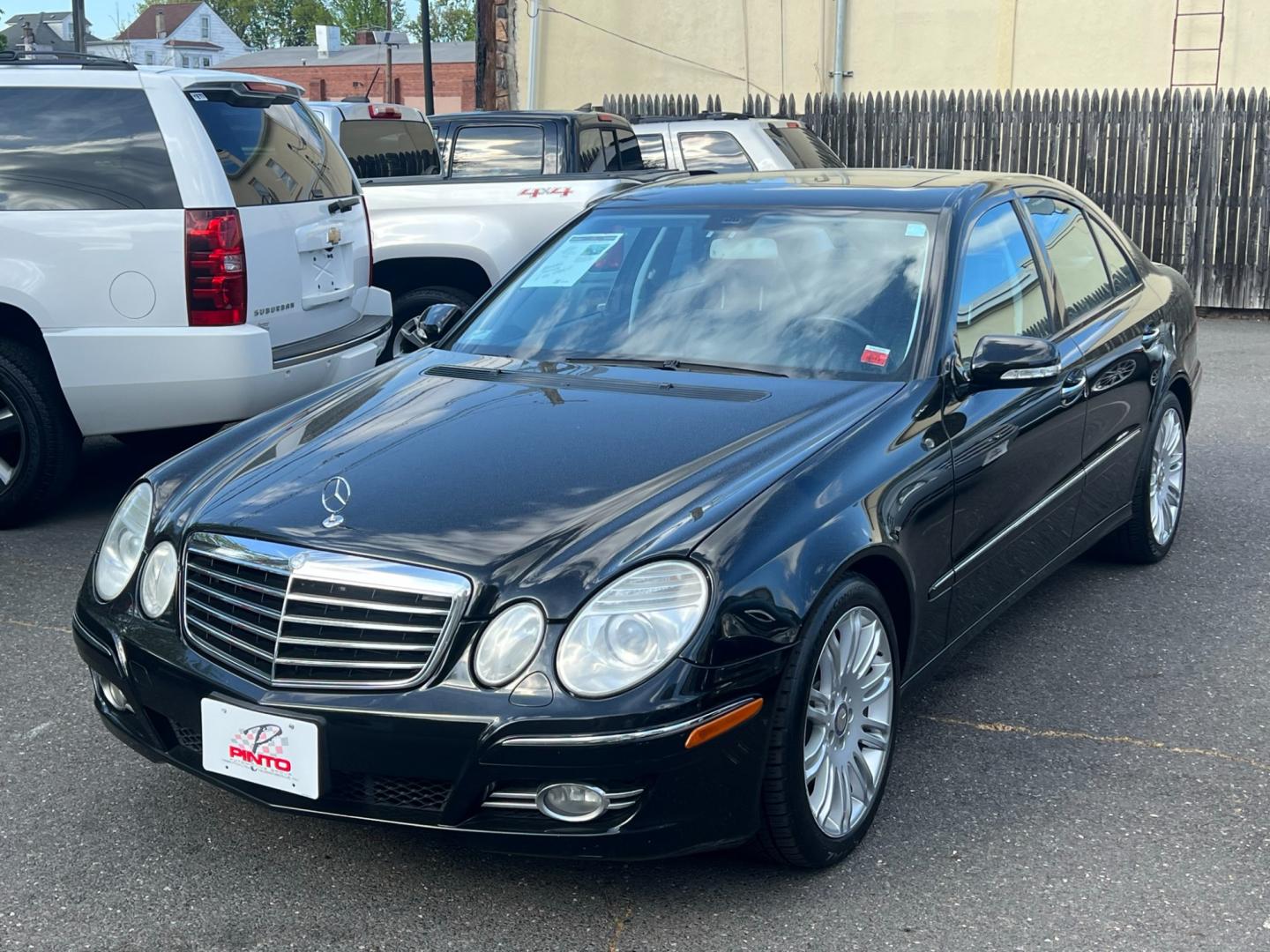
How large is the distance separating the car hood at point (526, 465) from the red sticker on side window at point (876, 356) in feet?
0.40

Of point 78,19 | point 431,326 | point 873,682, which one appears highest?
point 78,19

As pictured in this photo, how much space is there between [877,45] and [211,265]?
45.9 feet

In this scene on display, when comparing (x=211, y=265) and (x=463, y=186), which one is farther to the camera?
(x=463, y=186)

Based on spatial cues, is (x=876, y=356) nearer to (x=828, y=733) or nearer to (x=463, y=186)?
(x=828, y=733)

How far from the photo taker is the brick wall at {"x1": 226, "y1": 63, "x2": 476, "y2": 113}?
75.0m

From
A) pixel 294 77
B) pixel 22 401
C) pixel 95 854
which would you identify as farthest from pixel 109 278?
pixel 294 77

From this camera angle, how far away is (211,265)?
5887 millimetres

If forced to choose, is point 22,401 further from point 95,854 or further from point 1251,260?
point 1251,260

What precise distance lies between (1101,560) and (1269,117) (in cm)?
919

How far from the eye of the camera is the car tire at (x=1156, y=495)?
5.47m

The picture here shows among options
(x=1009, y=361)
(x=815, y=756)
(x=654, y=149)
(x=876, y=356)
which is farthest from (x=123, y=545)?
(x=654, y=149)

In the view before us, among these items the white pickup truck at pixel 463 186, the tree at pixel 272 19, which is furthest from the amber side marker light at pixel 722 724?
the tree at pixel 272 19

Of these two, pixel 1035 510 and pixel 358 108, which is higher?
pixel 358 108

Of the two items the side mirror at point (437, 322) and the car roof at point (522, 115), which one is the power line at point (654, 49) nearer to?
the car roof at point (522, 115)
